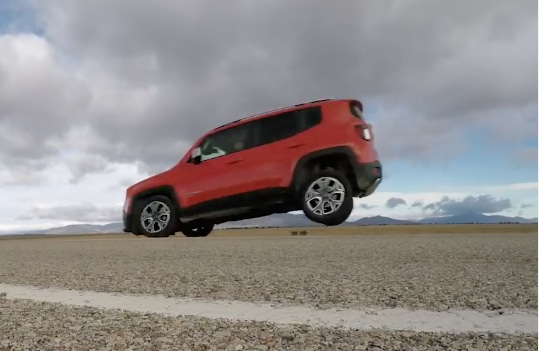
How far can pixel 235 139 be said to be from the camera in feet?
12.8

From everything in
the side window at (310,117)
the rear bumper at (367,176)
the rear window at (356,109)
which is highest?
the rear window at (356,109)

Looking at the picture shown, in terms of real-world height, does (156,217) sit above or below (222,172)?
below

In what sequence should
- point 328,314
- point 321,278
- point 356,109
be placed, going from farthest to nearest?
point 321,278 < point 328,314 < point 356,109

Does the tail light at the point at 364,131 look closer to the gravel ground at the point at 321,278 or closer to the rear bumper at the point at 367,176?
the rear bumper at the point at 367,176

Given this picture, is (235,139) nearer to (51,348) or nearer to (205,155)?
(205,155)

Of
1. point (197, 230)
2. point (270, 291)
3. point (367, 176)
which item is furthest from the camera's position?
point (270, 291)

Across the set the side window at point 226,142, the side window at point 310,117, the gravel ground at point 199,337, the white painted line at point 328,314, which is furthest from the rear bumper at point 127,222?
the white painted line at point 328,314

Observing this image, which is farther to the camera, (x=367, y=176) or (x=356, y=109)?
(x=356, y=109)

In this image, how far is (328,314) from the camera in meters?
30.4

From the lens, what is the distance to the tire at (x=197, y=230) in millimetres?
4294

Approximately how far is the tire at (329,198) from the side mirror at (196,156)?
1008mm

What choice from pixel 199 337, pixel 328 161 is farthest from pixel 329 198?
pixel 199 337

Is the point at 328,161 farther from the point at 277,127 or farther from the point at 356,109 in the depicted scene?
the point at 356,109

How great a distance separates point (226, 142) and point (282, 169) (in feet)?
2.31
